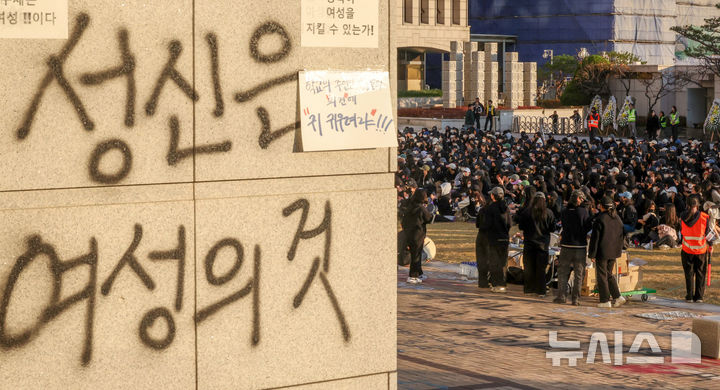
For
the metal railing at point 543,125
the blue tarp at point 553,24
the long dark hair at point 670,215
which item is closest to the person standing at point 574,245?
the long dark hair at point 670,215

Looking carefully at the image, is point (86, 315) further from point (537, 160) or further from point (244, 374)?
point (537, 160)

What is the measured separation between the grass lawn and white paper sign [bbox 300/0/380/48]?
457 inches

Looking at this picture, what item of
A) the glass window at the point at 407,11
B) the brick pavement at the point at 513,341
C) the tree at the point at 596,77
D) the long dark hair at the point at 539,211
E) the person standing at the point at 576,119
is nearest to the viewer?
the brick pavement at the point at 513,341

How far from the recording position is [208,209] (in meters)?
5.40

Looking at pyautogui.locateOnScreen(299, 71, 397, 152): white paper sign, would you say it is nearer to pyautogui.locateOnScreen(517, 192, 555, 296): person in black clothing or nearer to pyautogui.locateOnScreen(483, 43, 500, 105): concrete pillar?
pyautogui.locateOnScreen(517, 192, 555, 296): person in black clothing

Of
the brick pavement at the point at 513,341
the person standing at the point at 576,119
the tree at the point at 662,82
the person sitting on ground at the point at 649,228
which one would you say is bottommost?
the brick pavement at the point at 513,341

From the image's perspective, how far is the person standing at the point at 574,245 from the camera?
1518 cm

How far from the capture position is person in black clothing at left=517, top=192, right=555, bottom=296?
1627 centimetres

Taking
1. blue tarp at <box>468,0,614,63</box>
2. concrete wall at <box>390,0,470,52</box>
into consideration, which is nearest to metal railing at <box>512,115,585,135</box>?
concrete wall at <box>390,0,470,52</box>

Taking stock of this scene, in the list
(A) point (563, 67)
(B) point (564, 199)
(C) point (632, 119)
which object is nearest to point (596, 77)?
(C) point (632, 119)

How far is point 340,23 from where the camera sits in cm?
575

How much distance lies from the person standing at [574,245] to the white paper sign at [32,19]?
11.0 meters

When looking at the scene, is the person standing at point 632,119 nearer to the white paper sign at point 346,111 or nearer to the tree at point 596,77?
the tree at point 596,77

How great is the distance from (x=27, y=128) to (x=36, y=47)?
0.35 meters
